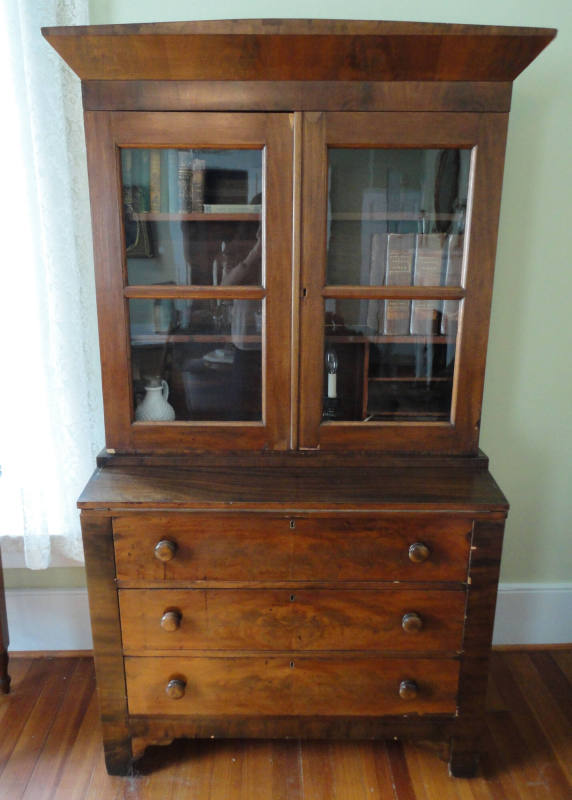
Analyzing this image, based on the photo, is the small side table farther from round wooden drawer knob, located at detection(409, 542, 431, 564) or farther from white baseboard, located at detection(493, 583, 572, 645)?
white baseboard, located at detection(493, 583, 572, 645)

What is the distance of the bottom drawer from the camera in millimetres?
1520

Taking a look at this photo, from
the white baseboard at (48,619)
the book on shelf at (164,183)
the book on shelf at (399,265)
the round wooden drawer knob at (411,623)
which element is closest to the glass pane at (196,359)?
the book on shelf at (164,183)

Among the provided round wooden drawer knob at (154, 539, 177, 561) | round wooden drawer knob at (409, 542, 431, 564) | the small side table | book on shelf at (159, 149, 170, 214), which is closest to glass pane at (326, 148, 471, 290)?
book on shelf at (159, 149, 170, 214)

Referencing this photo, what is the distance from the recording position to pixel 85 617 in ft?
6.68

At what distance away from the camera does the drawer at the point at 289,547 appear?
1.42 m

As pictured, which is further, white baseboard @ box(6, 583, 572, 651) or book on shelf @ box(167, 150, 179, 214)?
white baseboard @ box(6, 583, 572, 651)

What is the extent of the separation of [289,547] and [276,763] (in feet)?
2.20

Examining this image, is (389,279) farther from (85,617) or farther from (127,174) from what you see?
(85,617)

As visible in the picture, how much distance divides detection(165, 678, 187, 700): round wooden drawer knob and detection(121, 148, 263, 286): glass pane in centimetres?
99

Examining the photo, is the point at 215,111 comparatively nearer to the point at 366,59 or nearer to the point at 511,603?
the point at 366,59

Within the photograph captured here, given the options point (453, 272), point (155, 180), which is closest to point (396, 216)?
point (453, 272)

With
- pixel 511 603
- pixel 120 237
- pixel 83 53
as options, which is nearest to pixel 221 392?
pixel 120 237

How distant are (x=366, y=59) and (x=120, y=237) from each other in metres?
0.67

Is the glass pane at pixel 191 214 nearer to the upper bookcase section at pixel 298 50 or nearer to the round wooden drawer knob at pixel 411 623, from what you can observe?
the upper bookcase section at pixel 298 50
